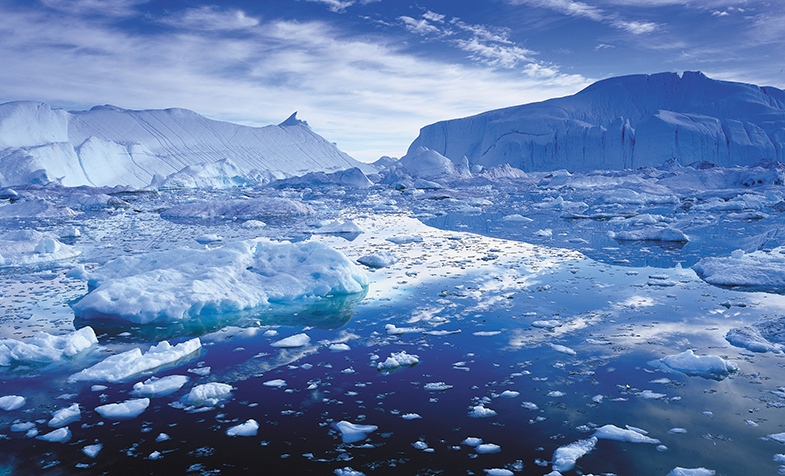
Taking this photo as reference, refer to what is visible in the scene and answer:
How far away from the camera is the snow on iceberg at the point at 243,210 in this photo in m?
16.1

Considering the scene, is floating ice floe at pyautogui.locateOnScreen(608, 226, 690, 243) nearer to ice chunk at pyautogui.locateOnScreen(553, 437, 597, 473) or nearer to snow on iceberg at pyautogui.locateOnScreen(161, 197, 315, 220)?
ice chunk at pyautogui.locateOnScreen(553, 437, 597, 473)

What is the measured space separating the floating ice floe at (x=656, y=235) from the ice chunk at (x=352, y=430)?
8.47 meters

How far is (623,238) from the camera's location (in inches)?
378

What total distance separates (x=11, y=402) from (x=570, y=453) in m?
3.36

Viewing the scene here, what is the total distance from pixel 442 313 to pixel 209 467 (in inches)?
116

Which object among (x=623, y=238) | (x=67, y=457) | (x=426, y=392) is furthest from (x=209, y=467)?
(x=623, y=238)

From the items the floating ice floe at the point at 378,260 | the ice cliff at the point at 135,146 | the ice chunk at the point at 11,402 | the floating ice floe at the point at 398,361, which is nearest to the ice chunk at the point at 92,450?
the ice chunk at the point at 11,402

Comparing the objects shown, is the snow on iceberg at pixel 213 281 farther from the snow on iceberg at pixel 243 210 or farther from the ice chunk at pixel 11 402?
the snow on iceberg at pixel 243 210

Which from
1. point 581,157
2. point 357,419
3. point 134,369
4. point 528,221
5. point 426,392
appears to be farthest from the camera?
point 581,157

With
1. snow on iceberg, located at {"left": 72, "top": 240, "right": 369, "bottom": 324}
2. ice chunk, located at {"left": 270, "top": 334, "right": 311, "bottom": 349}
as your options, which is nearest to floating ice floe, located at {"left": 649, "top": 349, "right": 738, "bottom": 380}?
ice chunk, located at {"left": 270, "top": 334, "right": 311, "bottom": 349}

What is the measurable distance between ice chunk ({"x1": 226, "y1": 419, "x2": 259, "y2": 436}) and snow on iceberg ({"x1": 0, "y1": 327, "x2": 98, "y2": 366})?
1964 mm

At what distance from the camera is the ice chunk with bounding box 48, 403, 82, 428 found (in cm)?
278

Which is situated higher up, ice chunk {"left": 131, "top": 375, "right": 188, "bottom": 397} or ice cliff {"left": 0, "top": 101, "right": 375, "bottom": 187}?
ice cliff {"left": 0, "top": 101, "right": 375, "bottom": 187}

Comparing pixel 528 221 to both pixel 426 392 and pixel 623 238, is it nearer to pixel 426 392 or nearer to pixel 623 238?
pixel 623 238
